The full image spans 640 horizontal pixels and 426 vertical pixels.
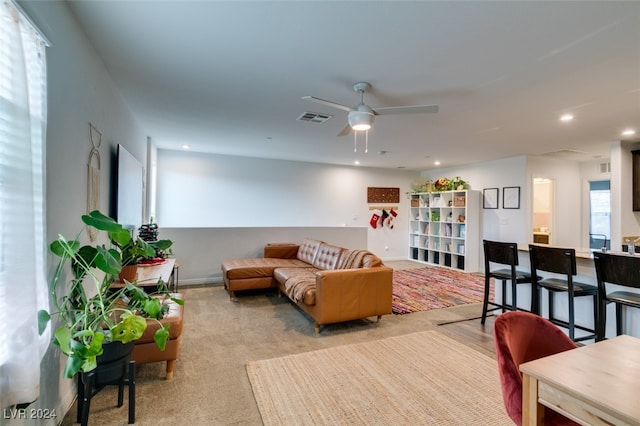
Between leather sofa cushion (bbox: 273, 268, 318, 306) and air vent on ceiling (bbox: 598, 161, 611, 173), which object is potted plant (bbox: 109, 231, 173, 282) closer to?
leather sofa cushion (bbox: 273, 268, 318, 306)

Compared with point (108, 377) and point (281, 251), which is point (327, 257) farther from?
point (108, 377)

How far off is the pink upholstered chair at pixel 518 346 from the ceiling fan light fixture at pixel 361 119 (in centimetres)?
195

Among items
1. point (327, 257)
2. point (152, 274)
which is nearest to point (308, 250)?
point (327, 257)

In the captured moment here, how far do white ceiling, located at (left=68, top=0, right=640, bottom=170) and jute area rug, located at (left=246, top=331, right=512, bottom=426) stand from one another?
250 centimetres

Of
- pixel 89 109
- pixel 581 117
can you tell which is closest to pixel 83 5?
pixel 89 109

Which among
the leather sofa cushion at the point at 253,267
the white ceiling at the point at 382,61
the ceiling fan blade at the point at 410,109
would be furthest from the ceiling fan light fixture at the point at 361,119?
the leather sofa cushion at the point at 253,267

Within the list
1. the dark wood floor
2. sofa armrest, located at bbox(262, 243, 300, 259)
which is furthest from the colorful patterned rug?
sofa armrest, located at bbox(262, 243, 300, 259)

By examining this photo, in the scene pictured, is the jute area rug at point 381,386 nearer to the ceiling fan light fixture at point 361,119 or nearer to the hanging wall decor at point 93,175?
the hanging wall decor at point 93,175

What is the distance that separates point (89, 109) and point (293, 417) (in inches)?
105

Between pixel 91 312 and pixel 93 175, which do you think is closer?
pixel 91 312

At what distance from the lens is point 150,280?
8.99 feet

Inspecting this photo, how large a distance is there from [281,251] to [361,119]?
10.6ft

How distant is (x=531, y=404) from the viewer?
3.75 ft

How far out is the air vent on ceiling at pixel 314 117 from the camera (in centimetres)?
374
